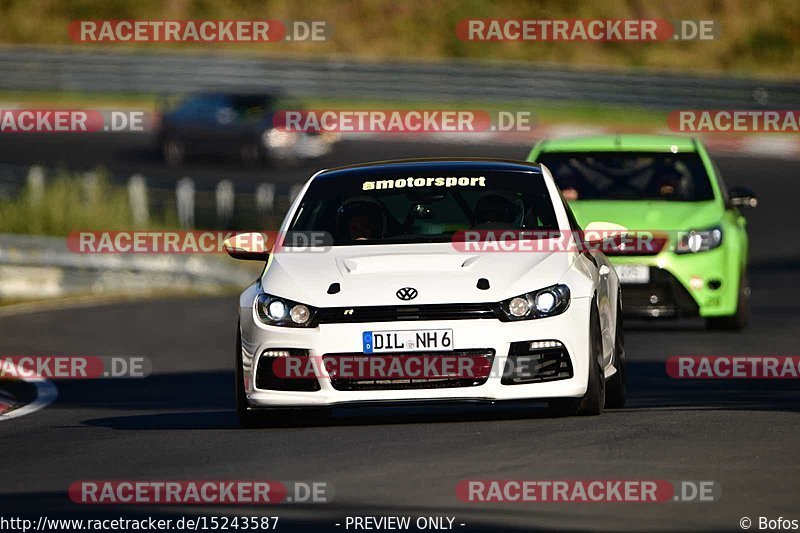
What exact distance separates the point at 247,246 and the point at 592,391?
2038mm

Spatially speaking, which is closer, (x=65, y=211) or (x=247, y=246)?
(x=247, y=246)

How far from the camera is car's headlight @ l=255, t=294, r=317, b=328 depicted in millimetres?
9664

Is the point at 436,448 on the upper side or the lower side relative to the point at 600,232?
lower

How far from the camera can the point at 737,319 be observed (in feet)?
53.1

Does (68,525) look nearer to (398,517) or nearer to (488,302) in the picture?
(398,517)

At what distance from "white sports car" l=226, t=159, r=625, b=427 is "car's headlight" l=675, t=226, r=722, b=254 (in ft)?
17.6

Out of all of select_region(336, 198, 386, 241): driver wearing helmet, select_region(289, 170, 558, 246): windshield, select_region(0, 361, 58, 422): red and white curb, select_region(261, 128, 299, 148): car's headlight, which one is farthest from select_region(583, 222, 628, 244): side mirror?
select_region(261, 128, 299, 148): car's headlight

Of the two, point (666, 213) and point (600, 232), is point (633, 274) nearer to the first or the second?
point (666, 213)

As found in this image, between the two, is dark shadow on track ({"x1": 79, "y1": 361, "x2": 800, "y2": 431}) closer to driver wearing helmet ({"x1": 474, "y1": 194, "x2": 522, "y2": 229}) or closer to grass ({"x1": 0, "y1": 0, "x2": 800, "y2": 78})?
driver wearing helmet ({"x1": 474, "y1": 194, "x2": 522, "y2": 229})

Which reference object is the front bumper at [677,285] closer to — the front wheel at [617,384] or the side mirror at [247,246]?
the front wheel at [617,384]

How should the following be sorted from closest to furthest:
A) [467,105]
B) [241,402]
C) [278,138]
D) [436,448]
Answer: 1. [436,448]
2. [241,402]
3. [278,138]
4. [467,105]

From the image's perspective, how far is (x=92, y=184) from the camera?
1074 inches

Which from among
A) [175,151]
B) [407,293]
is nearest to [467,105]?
[175,151]

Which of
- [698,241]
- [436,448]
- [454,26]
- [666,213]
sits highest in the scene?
[454,26]
